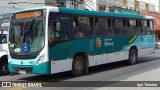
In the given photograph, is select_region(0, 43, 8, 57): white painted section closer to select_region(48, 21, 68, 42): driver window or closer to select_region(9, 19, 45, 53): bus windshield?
select_region(9, 19, 45, 53): bus windshield

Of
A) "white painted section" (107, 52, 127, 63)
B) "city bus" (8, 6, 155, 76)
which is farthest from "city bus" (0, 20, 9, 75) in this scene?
"white painted section" (107, 52, 127, 63)

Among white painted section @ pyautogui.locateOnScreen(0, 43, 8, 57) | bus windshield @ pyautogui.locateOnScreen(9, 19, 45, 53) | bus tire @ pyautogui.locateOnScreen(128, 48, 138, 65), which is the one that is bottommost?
bus tire @ pyautogui.locateOnScreen(128, 48, 138, 65)

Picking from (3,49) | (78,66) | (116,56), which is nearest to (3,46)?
(3,49)

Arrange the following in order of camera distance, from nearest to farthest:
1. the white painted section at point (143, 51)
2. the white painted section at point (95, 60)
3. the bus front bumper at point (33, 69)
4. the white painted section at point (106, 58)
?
the bus front bumper at point (33, 69), the white painted section at point (95, 60), the white painted section at point (106, 58), the white painted section at point (143, 51)

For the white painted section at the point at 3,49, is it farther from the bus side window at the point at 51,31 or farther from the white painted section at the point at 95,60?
the white painted section at the point at 95,60

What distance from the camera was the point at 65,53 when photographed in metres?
12.7

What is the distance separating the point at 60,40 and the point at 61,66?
1.02 m

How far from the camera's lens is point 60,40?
12469mm

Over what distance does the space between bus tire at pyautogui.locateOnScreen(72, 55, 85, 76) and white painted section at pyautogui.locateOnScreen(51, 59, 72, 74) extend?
1.24ft

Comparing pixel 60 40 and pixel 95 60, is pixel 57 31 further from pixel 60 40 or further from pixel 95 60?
pixel 95 60

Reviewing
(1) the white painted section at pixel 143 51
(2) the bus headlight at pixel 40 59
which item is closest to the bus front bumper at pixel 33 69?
(2) the bus headlight at pixel 40 59

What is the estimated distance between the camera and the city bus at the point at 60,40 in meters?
11.9

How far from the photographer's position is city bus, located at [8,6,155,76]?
39.0 ft

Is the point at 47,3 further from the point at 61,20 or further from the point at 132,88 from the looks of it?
the point at 132,88
